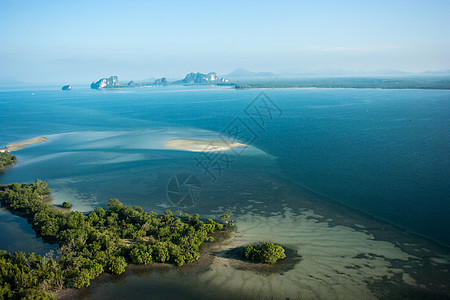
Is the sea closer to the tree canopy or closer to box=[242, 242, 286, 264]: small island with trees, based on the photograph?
the tree canopy

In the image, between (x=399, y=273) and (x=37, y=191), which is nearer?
(x=399, y=273)

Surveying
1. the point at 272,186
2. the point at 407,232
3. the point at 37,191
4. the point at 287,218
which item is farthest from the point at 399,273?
the point at 37,191

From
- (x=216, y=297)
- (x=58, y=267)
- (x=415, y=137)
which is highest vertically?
(x=415, y=137)

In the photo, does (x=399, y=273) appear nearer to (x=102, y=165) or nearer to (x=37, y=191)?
(x=37, y=191)

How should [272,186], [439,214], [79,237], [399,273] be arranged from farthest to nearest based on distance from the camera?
[272,186], [439,214], [79,237], [399,273]

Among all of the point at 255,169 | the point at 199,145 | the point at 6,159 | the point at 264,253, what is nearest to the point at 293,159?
the point at 255,169

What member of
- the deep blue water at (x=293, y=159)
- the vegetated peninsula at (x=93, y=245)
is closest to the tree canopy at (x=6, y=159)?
the deep blue water at (x=293, y=159)

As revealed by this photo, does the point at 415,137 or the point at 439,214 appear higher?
the point at 415,137

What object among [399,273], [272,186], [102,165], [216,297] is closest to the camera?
A: [216,297]

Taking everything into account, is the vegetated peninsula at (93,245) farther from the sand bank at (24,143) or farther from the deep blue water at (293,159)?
the sand bank at (24,143)
